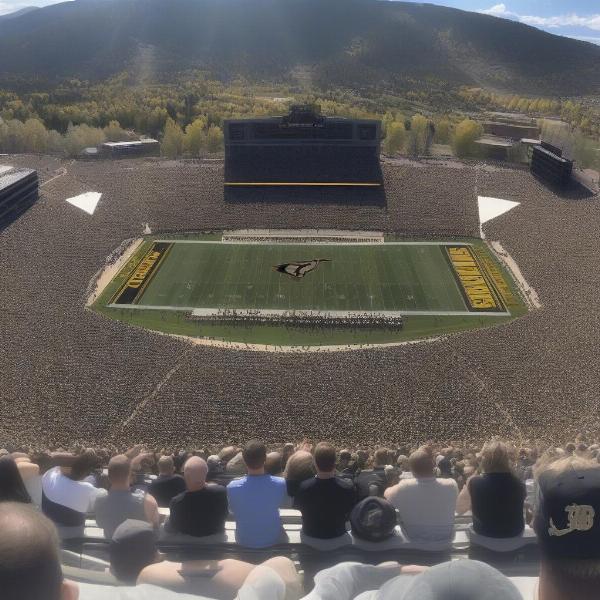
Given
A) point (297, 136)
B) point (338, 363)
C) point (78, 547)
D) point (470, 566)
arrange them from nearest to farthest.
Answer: point (470, 566) < point (78, 547) < point (338, 363) < point (297, 136)

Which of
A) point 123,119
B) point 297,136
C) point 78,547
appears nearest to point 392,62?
point 123,119

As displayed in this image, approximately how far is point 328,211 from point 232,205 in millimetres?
8482

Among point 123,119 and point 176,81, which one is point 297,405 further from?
point 176,81

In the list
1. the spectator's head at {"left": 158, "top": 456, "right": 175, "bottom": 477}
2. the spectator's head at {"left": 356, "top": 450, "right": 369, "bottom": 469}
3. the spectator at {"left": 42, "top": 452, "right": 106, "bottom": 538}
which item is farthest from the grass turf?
the spectator at {"left": 42, "top": 452, "right": 106, "bottom": 538}

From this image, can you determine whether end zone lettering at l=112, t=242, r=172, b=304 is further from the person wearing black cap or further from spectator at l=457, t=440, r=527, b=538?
the person wearing black cap

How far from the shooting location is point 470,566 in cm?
239

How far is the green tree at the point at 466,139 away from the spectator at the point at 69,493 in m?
70.0

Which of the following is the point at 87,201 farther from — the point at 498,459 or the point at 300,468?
the point at 498,459

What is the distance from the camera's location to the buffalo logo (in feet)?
133

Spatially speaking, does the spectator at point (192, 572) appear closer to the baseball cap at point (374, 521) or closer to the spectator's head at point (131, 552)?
the spectator's head at point (131, 552)

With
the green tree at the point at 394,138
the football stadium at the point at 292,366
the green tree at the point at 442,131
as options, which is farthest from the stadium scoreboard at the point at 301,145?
the green tree at the point at 442,131

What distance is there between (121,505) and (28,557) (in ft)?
13.2

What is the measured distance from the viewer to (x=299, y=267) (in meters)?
41.4

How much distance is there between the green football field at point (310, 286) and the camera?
110 ft
